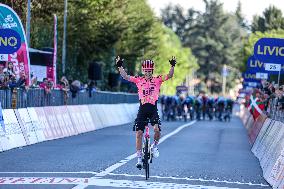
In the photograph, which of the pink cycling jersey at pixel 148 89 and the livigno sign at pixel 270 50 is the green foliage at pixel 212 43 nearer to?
the livigno sign at pixel 270 50

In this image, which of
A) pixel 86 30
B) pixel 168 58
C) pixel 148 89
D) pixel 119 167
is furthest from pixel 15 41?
pixel 168 58

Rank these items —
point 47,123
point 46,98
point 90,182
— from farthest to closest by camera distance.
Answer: point 46,98, point 47,123, point 90,182

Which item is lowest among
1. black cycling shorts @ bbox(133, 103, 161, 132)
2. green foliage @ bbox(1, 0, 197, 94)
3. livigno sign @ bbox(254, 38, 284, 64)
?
black cycling shorts @ bbox(133, 103, 161, 132)

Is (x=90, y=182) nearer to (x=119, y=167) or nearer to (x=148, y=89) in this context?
(x=148, y=89)

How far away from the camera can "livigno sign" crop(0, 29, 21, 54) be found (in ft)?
74.2

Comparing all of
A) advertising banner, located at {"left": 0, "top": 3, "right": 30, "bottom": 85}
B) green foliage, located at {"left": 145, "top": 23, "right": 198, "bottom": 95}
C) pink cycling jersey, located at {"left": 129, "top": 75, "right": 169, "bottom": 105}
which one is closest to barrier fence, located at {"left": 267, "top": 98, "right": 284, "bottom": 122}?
pink cycling jersey, located at {"left": 129, "top": 75, "right": 169, "bottom": 105}

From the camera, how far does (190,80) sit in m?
186

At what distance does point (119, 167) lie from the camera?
16.9 metres

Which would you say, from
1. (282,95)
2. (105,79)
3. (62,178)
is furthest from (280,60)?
(105,79)

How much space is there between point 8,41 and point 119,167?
7214mm

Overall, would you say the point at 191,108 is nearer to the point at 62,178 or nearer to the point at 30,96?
the point at 30,96

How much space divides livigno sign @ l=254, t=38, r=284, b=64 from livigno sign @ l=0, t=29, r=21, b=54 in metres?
6.73

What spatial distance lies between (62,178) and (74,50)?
142 ft

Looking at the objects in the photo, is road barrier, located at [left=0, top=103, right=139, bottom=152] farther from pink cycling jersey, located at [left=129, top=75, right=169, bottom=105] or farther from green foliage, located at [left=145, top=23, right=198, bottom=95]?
green foliage, located at [left=145, top=23, right=198, bottom=95]
